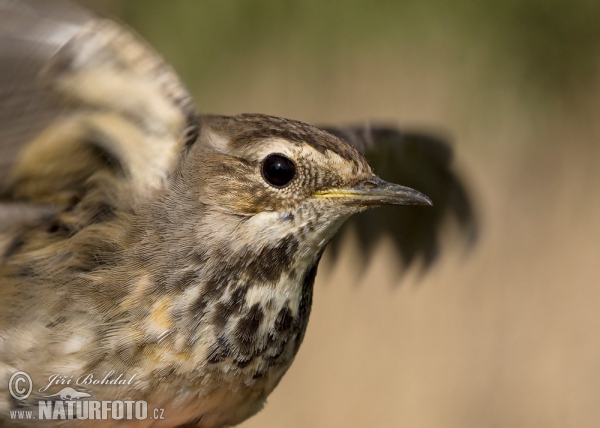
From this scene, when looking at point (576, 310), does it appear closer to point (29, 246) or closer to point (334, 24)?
point (334, 24)

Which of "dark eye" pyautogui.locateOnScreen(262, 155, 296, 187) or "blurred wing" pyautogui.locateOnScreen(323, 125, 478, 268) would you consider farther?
"blurred wing" pyautogui.locateOnScreen(323, 125, 478, 268)

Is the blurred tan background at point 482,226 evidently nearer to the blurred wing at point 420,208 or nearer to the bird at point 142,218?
the blurred wing at point 420,208

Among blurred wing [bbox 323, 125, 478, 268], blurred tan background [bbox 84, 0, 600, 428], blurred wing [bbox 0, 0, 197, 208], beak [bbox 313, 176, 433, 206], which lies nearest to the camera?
blurred wing [bbox 0, 0, 197, 208]

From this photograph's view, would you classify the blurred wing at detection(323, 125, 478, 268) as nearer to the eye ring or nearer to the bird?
the bird

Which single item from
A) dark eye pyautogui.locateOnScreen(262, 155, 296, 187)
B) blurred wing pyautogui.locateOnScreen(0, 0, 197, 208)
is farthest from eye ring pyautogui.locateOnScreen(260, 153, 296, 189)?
blurred wing pyautogui.locateOnScreen(0, 0, 197, 208)

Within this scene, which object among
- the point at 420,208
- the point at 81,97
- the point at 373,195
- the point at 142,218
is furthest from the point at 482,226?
the point at 81,97

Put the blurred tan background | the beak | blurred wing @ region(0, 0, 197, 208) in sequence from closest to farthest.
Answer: blurred wing @ region(0, 0, 197, 208)
the beak
the blurred tan background
